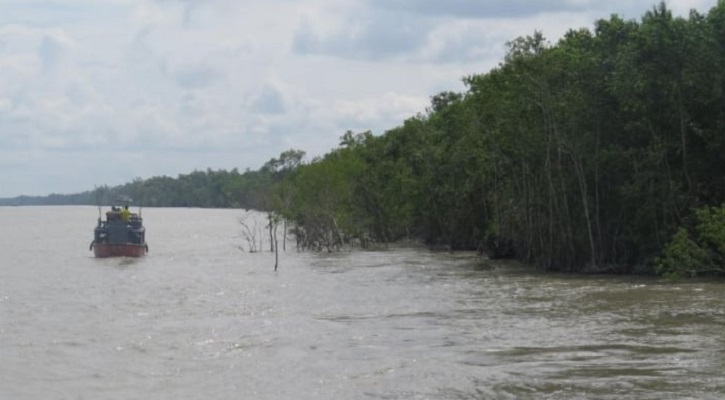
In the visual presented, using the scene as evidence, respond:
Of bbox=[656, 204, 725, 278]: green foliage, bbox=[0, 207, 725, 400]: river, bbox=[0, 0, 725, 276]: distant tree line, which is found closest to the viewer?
bbox=[0, 207, 725, 400]: river

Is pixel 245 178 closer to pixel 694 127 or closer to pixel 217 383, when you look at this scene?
pixel 694 127

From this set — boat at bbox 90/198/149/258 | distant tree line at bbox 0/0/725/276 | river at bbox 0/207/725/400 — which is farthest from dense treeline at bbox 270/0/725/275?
boat at bbox 90/198/149/258

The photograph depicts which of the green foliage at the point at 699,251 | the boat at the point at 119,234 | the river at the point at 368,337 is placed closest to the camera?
the river at the point at 368,337

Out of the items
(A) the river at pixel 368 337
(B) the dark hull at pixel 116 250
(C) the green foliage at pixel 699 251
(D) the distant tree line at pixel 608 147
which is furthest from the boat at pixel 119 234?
(C) the green foliage at pixel 699 251

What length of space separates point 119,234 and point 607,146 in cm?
2745

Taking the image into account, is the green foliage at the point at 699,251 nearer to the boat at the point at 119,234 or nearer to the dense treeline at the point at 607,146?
the dense treeline at the point at 607,146

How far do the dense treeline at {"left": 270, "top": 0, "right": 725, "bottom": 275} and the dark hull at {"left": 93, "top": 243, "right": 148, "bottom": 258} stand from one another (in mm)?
17769

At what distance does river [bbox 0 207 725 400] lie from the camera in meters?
16.6

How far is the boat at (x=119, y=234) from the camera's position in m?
53.8

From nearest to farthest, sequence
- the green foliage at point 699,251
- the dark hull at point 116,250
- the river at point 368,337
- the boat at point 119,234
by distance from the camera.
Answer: the river at point 368,337, the green foliage at point 699,251, the boat at point 119,234, the dark hull at point 116,250

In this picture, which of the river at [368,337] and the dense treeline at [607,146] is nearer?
the river at [368,337]

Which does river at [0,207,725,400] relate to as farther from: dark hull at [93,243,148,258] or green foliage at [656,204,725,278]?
dark hull at [93,243,148,258]

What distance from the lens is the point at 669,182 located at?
3419 centimetres

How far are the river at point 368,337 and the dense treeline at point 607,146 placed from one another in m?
1.93
